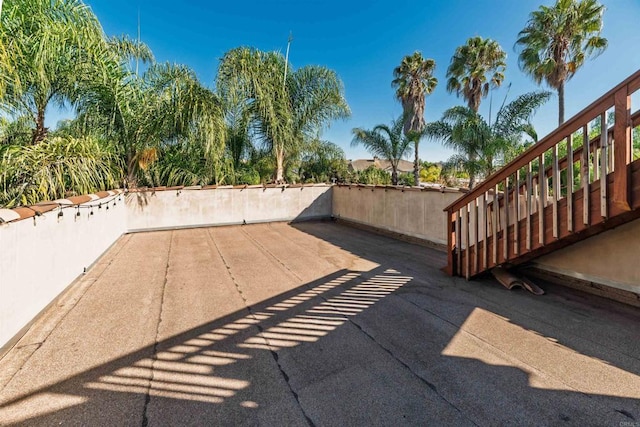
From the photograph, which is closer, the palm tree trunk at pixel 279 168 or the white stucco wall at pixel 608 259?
the white stucco wall at pixel 608 259

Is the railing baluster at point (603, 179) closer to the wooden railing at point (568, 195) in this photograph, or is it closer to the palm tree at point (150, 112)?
the wooden railing at point (568, 195)

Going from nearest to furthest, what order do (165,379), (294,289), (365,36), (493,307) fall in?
Answer: (165,379) < (493,307) < (294,289) < (365,36)

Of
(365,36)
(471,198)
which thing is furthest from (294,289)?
(365,36)

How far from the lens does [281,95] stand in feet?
32.1

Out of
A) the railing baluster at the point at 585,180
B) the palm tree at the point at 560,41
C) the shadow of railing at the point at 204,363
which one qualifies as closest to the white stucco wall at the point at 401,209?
the railing baluster at the point at 585,180

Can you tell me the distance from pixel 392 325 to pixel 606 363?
4.86 feet

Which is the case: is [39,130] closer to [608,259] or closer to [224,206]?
[224,206]

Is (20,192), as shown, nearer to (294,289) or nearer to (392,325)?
(294,289)

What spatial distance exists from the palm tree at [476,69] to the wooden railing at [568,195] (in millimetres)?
11704

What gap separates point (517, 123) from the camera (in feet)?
25.5

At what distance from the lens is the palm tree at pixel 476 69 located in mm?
13867

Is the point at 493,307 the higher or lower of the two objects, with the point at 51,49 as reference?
lower

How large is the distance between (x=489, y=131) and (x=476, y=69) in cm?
826

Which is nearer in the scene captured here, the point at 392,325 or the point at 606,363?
the point at 606,363
